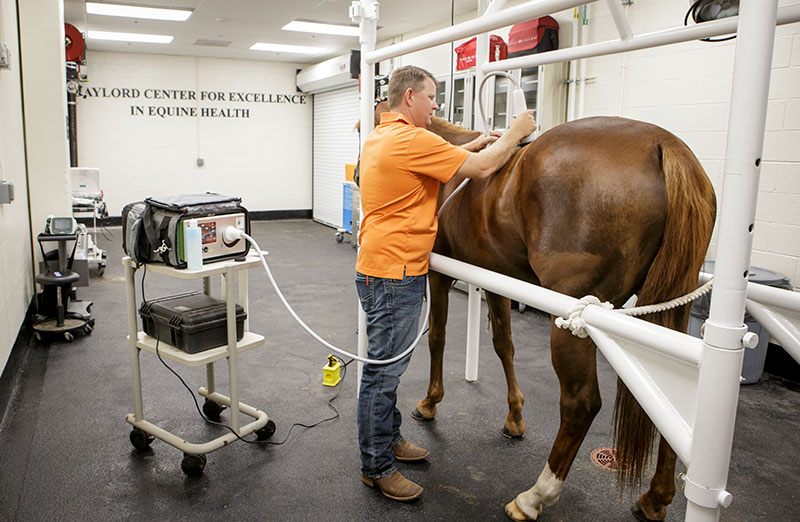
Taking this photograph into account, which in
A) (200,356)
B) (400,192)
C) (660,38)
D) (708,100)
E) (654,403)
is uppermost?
(708,100)

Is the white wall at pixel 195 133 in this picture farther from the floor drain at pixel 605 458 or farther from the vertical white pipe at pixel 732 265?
the vertical white pipe at pixel 732 265

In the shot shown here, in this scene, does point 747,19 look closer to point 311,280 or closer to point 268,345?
point 268,345

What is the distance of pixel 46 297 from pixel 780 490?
16.4ft

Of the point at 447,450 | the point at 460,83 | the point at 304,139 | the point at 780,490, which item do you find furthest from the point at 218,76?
the point at 780,490

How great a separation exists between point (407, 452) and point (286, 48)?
880 centimetres

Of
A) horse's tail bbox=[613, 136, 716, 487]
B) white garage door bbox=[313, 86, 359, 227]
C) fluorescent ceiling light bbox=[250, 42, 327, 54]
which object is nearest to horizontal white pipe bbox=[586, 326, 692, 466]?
horse's tail bbox=[613, 136, 716, 487]

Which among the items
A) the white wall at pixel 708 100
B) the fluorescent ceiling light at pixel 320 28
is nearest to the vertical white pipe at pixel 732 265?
the white wall at pixel 708 100

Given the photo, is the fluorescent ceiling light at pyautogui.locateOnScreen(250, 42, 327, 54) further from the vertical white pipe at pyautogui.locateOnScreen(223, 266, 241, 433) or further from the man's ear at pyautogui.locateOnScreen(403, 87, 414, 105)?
the man's ear at pyautogui.locateOnScreen(403, 87, 414, 105)

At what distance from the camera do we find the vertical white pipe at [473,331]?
3.49 meters

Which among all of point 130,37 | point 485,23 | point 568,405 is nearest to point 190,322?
point 568,405

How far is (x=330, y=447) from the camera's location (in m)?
2.85

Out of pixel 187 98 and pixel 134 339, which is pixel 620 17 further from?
pixel 187 98

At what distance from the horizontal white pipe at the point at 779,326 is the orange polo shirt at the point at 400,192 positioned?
106 cm

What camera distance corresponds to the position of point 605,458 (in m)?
2.75
